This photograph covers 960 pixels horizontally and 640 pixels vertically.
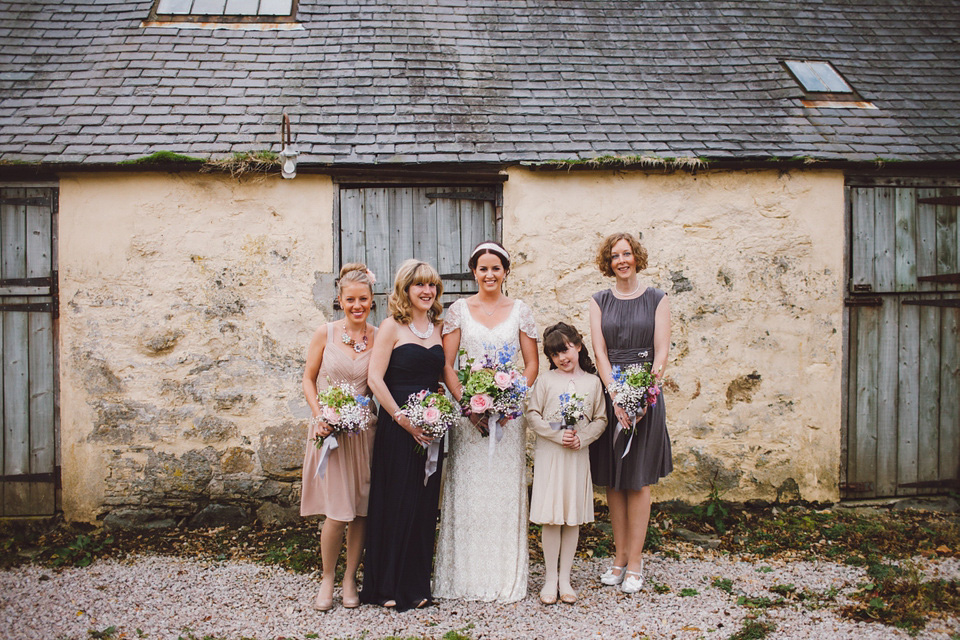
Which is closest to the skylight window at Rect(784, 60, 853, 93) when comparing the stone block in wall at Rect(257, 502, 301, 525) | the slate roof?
the slate roof

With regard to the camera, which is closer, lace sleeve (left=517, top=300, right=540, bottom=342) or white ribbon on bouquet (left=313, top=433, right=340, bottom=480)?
white ribbon on bouquet (left=313, top=433, right=340, bottom=480)

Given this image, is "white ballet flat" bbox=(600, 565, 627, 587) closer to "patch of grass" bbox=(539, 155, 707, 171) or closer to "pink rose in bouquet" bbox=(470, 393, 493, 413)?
"pink rose in bouquet" bbox=(470, 393, 493, 413)

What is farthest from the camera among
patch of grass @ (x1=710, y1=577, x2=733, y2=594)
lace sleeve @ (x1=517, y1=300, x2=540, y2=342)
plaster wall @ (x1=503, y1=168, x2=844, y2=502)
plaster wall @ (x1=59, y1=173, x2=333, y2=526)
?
plaster wall @ (x1=503, y1=168, x2=844, y2=502)

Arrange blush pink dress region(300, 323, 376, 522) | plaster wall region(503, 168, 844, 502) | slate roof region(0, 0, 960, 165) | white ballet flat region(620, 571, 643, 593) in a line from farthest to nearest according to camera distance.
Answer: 1. plaster wall region(503, 168, 844, 502)
2. slate roof region(0, 0, 960, 165)
3. white ballet flat region(620, 571, 643, 593)
4. blush pink dress region(300, 323, 376, 522)

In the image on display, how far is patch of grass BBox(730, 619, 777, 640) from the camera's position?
3859 millimetres

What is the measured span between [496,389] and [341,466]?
3.43 feet

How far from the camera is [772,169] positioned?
575 cm

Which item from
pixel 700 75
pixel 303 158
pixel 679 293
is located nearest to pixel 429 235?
pixel 303 158

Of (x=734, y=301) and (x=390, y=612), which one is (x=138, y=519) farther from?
(x=734, y=301)

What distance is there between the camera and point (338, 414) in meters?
3.90

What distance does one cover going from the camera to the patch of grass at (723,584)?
4.48 m

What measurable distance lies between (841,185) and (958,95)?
1804mm

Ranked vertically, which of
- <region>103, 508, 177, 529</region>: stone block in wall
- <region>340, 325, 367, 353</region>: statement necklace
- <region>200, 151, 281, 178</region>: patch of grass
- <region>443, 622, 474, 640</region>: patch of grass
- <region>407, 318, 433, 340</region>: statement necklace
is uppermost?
<region>200, 151, 281, 178</region>: patch of grass

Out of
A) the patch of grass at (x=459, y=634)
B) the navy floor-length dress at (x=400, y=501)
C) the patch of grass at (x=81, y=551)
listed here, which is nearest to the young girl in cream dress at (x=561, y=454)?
the patch of grass at (x=459, y=634)
